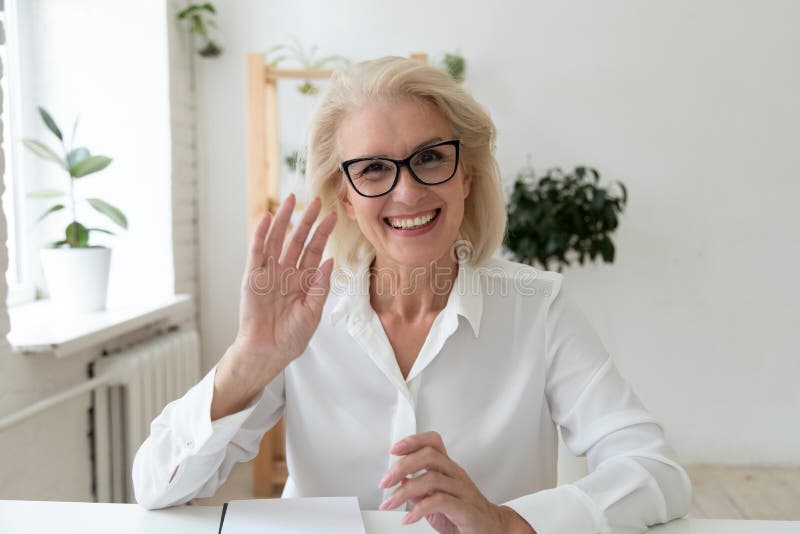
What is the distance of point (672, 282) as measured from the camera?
11.5ft

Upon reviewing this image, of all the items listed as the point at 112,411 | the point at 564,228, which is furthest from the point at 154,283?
the point at 564,228

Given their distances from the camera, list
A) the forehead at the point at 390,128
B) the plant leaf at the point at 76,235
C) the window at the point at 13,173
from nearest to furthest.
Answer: the forehead at the point at 390,128 < the plant leaf at the point at 76,235 < the window at the point at 13,173

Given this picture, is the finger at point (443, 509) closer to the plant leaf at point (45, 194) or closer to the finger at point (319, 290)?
the finger at point (319, 290)

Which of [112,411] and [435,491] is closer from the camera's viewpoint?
[435,491]

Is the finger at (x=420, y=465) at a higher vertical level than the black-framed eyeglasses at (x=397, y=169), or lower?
lower

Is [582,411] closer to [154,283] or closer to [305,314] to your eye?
[305,314]

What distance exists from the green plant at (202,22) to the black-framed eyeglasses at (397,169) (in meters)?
2.22

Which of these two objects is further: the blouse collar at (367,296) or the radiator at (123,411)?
the radiator at (123,411)

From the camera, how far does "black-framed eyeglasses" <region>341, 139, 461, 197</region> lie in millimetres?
1342

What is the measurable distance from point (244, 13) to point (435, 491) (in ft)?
9.84

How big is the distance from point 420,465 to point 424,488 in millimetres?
34

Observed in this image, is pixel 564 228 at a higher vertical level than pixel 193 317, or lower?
higher

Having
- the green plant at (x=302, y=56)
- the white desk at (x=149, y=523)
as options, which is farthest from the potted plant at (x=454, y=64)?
the white desk at (x=149, y=523)

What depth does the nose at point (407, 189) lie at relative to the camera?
4.39ft
